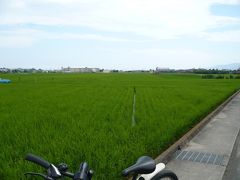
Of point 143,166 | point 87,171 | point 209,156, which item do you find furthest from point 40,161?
point 209,156

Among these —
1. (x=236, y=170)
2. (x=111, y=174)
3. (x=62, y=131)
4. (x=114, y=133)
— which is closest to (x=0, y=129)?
(x=62, y=131)

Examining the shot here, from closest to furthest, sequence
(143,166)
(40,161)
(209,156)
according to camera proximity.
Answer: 1. (40,161)
2. (143,166)
3. (209,156)

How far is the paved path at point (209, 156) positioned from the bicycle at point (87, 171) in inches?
71.8

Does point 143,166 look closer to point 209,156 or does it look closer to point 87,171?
point 87,171

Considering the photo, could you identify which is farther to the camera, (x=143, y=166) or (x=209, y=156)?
(x=209, y=156)

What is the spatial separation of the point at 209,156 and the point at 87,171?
15.1 feet

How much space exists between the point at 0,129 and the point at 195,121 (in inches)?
251

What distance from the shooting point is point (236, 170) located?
5.32 meters

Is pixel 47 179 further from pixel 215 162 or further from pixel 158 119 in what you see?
pixel 158 119

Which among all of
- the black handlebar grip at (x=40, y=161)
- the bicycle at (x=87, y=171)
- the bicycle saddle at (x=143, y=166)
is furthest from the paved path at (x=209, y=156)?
the black handlebar grip at (x=40, y=161)

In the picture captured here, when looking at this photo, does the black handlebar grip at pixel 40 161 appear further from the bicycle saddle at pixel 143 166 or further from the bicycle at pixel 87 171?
the bicycle saddle at pixel 143 166

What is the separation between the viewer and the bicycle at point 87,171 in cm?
215

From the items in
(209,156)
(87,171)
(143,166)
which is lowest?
(209,156)

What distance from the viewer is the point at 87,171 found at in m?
2.22
